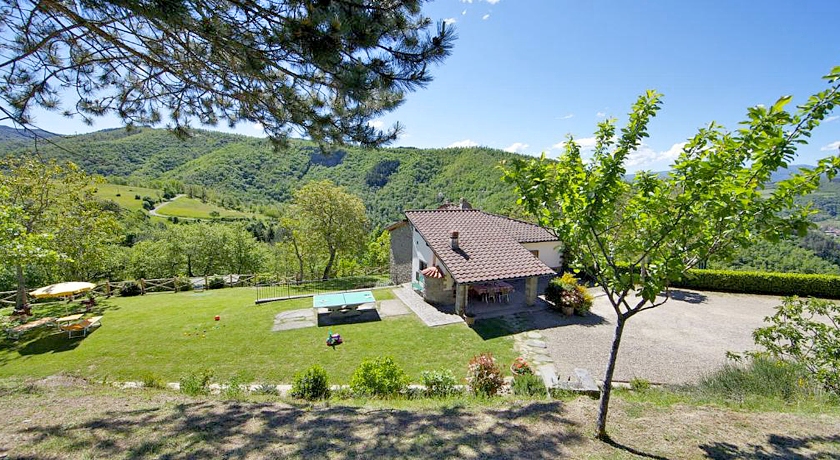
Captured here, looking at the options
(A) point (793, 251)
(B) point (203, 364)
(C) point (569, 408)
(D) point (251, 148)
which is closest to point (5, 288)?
(B) point (203, 364)

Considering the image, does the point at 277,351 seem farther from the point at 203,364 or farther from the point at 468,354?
the point at 468,354

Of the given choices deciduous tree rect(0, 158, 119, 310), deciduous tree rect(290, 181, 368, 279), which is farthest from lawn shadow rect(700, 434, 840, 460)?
deciduous tree rect(0, 158, 119, 310)

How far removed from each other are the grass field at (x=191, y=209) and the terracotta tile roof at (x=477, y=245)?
8055 centimetres

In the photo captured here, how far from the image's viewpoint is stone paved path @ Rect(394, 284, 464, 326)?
12.6 metres

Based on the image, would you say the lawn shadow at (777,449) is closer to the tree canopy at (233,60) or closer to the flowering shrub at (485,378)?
the flowering shrub at (485,378)

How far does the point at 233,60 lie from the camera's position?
5.51m

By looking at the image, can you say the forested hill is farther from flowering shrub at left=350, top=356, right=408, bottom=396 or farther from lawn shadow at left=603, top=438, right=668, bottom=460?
lawn shadow at left=603, top=438, right=668, bottom=460

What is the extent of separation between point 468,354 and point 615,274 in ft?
20.9

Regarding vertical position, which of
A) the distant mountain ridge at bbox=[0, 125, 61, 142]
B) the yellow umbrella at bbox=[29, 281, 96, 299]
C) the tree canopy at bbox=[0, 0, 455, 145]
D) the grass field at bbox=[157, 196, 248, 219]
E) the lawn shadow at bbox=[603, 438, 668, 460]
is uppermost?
the grass field at bbox=[157, 196, 248, 219]

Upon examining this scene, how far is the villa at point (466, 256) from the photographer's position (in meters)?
13.4

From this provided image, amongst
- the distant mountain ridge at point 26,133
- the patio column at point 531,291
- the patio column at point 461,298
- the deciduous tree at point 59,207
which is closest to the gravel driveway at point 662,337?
the patio column at point 531,291

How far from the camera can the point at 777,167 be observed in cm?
352

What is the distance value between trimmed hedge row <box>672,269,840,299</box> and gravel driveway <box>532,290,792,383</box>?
3.84 ft

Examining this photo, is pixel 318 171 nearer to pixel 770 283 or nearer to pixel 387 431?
pixel 770 283
